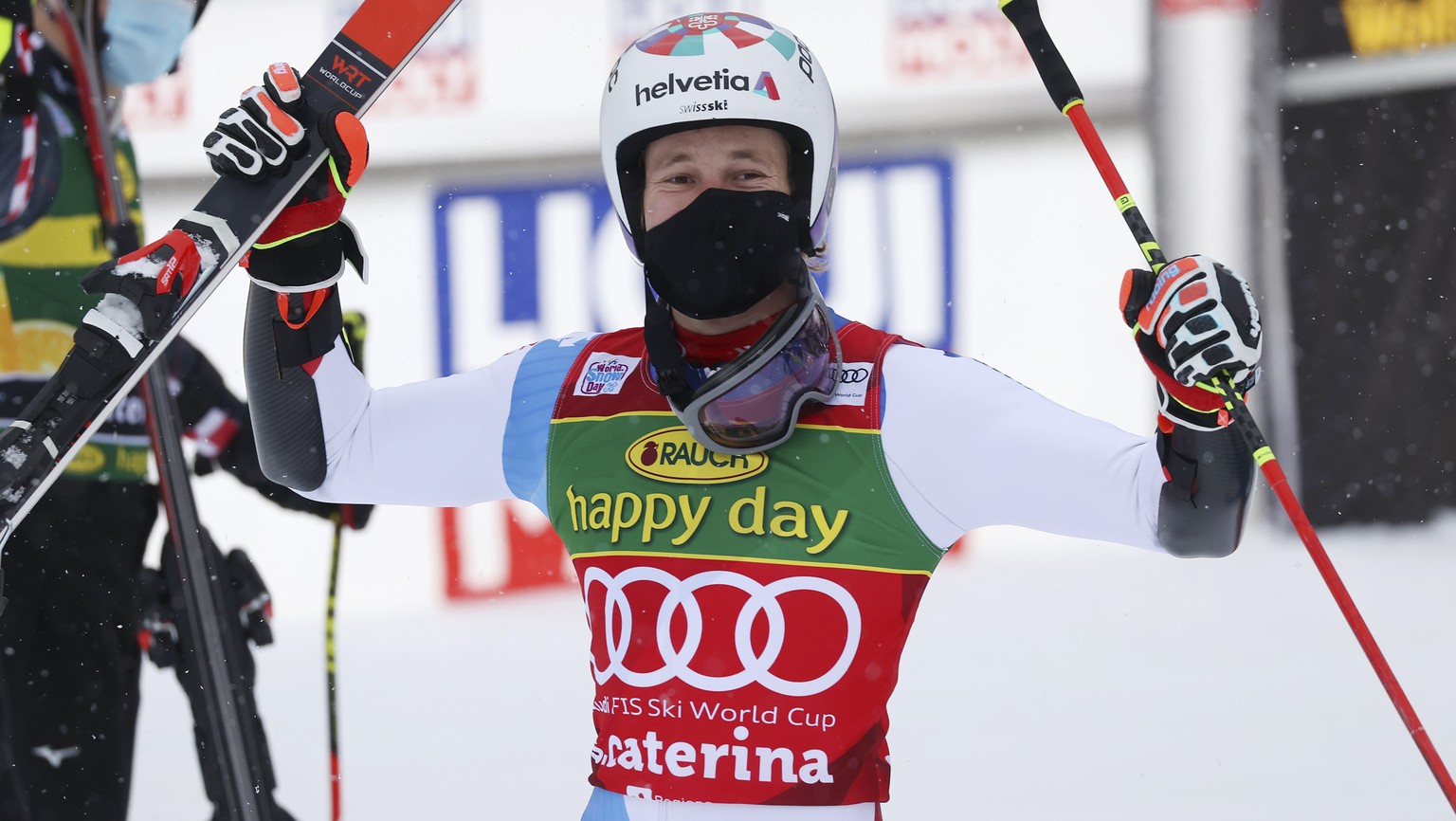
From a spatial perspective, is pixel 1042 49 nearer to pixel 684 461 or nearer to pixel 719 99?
pixel 719 99

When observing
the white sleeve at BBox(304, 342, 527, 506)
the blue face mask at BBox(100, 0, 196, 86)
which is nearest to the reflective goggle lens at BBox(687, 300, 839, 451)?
the white sleeve at BBox(304, 342, 527, 506)

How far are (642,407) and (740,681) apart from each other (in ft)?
1.60

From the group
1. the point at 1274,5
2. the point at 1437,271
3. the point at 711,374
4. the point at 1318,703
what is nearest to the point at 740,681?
the point at 711,374

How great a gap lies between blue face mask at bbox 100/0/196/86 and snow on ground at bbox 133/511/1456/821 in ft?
7.57

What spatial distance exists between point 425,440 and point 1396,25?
6022 mm

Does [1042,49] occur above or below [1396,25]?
below

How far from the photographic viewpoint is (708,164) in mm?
2271

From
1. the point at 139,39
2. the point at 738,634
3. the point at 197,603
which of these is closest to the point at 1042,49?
the point at 738,634

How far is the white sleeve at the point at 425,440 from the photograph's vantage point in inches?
97.4

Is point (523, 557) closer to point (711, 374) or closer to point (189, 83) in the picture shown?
point (189, 83)

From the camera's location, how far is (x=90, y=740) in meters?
3.76

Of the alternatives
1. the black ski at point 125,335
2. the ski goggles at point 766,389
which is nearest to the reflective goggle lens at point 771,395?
the ski goggles at point 766,389

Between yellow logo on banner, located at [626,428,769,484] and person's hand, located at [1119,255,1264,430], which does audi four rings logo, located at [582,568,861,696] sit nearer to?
yellow logo on banner, located at [626,428,769,484]

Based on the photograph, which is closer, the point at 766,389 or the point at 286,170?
the point at 766,389
